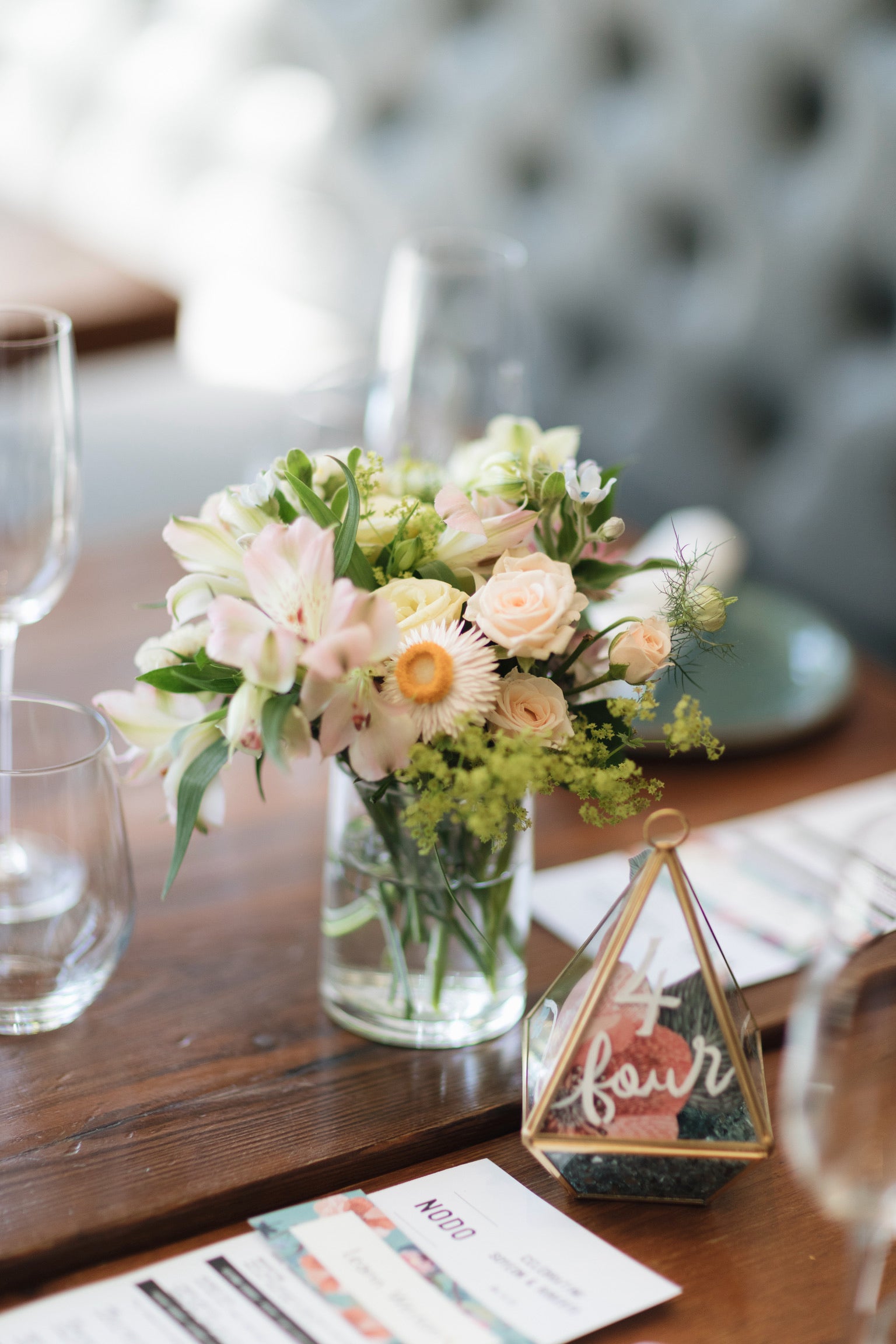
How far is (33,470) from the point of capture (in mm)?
737

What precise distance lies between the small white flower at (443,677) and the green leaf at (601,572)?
0.36ft

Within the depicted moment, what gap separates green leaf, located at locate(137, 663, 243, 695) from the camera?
56 cm

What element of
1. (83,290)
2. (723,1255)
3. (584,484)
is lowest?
(723,1255)

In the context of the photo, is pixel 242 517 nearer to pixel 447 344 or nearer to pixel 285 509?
pixel 285 509

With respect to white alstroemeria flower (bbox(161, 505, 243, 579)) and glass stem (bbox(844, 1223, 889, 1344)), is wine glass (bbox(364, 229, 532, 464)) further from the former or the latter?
glass stem (bbox(844, 1223, 889, 1344))

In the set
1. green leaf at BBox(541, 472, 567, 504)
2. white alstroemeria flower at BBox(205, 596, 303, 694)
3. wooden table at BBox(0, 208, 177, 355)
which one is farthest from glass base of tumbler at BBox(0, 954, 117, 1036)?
wooden table at BBox(0, 208, 177, 355)

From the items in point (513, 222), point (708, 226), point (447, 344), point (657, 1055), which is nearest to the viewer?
point (657, 1055)

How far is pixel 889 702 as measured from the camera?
1136 mm

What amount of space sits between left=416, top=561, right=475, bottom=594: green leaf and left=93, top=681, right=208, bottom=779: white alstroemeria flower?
12cm

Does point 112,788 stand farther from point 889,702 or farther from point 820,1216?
point 889,702

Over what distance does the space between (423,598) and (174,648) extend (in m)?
0.12

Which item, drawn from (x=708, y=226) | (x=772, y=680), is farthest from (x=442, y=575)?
(x=708, y=226)

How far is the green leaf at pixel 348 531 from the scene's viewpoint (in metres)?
0.55

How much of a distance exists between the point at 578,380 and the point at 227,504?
1.33 m
